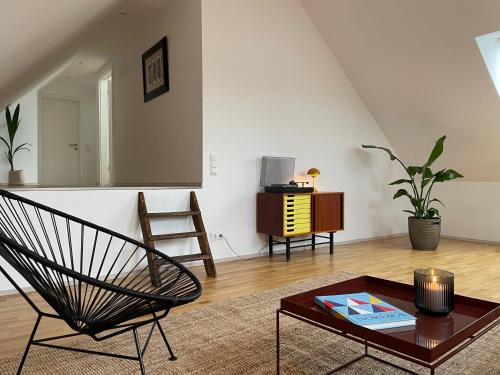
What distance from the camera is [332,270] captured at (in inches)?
143

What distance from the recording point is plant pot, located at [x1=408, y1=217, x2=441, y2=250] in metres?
4.62

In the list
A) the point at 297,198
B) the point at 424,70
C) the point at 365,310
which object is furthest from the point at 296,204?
the point at 365,310

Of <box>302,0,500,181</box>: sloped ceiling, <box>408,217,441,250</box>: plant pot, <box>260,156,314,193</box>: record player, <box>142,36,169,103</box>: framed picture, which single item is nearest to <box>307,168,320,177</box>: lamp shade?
<box>260,156,314,193</box>: record player

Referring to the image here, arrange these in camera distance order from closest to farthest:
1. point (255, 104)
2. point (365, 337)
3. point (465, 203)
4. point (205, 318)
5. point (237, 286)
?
point (365, 337) → point (205, 318) → point (237, 286) → point (255, 104) → point (465, 203)

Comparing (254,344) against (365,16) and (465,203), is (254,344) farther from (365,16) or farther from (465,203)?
(465,203)

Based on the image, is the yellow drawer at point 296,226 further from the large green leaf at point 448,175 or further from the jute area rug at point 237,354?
the large green leaf at point 448,175

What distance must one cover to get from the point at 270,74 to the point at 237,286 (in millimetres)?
2365

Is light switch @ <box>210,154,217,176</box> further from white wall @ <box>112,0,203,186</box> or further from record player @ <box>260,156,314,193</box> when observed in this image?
record player @ <box>260,156,314,193</box>

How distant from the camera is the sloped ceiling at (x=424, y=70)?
13.0 feet

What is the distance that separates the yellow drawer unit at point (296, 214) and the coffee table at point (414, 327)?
2.08 meters

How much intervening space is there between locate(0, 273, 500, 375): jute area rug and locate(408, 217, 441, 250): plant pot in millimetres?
2575

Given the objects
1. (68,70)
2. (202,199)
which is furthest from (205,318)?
(68,70)

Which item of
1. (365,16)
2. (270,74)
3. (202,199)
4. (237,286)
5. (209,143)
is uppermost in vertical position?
(365,16)

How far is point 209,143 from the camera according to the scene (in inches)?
155
